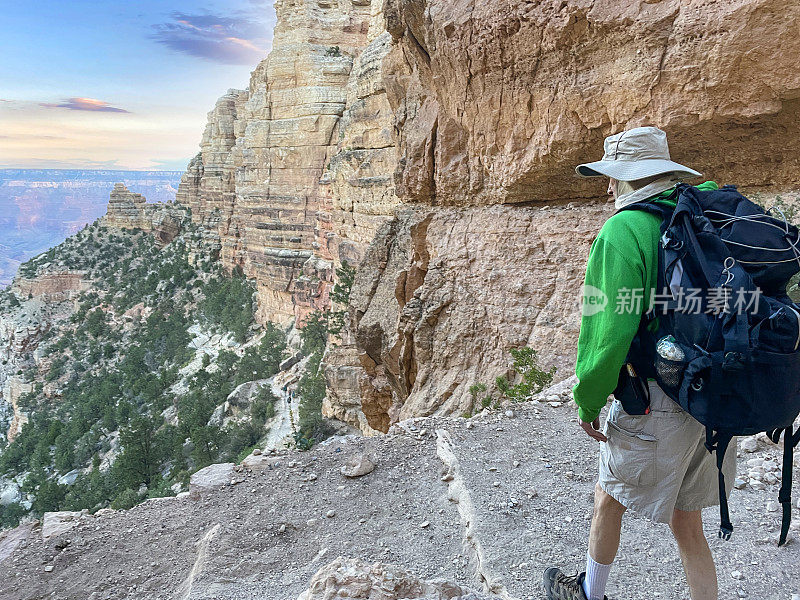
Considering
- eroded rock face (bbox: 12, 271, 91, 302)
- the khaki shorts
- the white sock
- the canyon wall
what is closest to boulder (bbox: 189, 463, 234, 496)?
the canyon wall

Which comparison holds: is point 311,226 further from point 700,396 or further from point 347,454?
point 700,396

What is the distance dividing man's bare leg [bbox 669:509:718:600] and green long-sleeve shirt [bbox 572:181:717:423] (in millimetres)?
606

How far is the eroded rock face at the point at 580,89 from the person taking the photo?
15.3 ft

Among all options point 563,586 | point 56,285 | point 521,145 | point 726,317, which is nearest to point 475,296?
point 521,145

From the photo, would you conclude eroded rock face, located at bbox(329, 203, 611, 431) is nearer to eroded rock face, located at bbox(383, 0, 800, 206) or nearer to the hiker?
eroded rock face, located at bbox(383, 0, 800, 206)

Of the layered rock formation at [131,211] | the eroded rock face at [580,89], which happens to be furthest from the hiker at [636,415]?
the layered rock formation at [131,211]

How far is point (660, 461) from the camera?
1.97m

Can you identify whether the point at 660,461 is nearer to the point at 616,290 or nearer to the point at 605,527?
the point at 605,527

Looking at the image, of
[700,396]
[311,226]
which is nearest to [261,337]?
[311,226]

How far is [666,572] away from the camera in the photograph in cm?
265

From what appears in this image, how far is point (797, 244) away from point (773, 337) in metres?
0.34

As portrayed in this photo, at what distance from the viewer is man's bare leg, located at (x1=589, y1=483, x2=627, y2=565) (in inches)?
83.7

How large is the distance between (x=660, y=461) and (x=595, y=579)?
0.63 metres

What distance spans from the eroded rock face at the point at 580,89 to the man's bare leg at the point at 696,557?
4.17 meters
